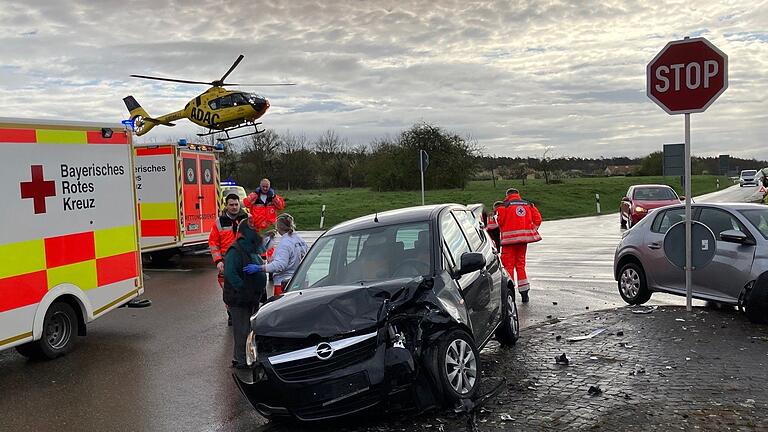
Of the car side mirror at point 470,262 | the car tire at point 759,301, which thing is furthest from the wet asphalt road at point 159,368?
the car tire at point 759,301

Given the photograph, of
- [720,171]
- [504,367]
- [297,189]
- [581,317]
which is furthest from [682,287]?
[720,171]

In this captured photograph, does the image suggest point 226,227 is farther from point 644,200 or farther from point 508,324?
point 644,200

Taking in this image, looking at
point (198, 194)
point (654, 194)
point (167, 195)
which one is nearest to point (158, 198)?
point (167, 195)

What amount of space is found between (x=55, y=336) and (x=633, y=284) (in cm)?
785

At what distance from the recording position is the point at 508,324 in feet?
25.2

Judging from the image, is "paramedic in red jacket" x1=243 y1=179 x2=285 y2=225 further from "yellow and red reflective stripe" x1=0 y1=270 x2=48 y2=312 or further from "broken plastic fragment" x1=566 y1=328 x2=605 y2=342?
"broken plastic fragment" x1=566 y1=328 x2=605 y2=342

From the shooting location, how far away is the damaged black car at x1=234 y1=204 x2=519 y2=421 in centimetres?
502

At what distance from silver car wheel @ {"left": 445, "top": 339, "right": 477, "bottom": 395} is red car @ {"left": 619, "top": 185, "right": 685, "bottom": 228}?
1850 centimetres

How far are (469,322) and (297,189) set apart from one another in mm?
54317

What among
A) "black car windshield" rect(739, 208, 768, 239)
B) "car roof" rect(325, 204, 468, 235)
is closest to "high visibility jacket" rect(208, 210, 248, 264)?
"car roof" rect(325, 204, 468, 235)

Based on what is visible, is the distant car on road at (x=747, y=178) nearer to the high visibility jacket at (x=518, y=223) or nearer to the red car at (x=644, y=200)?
the red car at (x=644, y=200)

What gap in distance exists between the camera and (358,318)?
517 centimetres

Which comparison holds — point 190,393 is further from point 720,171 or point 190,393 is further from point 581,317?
point 720,171

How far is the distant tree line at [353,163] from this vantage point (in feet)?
170
